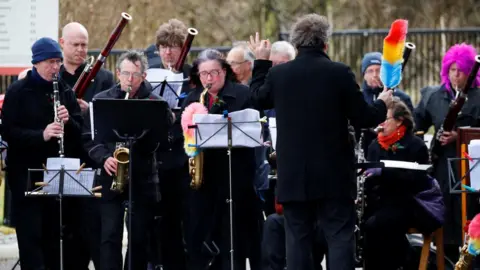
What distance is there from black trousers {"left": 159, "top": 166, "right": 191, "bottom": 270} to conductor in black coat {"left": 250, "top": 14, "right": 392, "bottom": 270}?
2.01 m

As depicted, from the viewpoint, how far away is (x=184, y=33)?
13367 millimetres

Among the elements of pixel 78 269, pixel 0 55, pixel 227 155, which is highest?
pixel 0 55

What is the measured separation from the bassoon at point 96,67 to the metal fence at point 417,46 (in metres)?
7.60

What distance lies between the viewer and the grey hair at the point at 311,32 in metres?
11.0

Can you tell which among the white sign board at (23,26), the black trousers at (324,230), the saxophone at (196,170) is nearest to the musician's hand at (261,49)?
the black trousers at (324,230)

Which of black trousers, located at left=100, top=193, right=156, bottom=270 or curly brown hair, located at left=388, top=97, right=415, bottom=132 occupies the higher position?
curly brown hair, located at left=388, top=97, right=415, bottom=132

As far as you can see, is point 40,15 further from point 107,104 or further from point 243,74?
point 107,104

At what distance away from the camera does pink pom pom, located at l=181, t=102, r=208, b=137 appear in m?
12.2

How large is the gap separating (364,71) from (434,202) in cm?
186

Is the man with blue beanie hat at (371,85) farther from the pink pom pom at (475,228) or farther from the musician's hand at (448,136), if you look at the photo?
the pink pom pom at (475,228)

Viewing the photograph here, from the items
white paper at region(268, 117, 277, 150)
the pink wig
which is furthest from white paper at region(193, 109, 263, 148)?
the pink wig

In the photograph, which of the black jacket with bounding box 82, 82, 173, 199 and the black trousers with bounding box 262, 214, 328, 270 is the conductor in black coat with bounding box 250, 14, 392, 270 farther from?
the black trousers with bounding box 262, 214, 328, 270

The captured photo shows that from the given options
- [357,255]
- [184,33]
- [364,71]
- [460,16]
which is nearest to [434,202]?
[357,255]

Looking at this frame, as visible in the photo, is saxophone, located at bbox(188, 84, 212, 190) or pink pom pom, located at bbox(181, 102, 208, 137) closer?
pink pom pom, located at bbox(181, 102, 208, 137)
